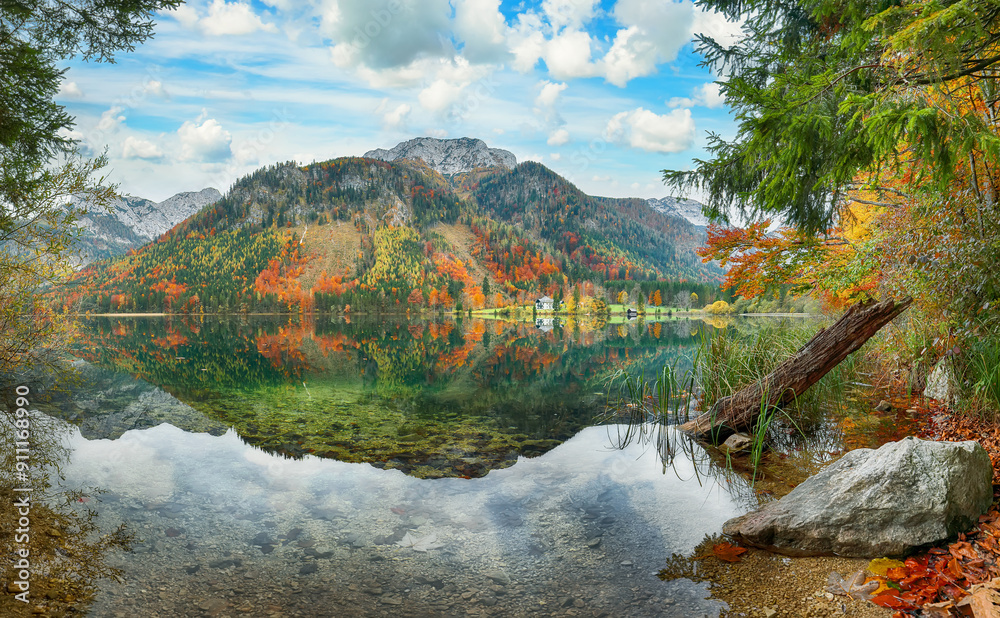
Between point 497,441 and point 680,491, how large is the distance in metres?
3.96

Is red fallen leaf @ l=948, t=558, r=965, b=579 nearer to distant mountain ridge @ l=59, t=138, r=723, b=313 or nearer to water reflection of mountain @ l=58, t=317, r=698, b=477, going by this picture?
water reflection of mountain @ l=58, t=317, r=698, b=477

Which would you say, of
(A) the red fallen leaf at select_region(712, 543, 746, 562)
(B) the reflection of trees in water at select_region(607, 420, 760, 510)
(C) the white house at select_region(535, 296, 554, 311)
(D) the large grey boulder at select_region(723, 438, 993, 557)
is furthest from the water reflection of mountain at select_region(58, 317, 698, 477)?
(C) the white house at select_region(535, 296, 554, 311)

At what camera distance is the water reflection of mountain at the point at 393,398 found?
→ 29.2 ft

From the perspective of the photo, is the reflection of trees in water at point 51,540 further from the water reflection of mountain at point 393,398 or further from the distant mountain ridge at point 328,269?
the distant mountain ridge at point 328,269

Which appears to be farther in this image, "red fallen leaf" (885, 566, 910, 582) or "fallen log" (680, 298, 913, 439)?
"fallen log" (680, 298, 913, 439)

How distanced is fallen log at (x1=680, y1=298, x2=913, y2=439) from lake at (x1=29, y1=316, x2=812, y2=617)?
97cm

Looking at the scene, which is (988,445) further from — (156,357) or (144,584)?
(156,357)

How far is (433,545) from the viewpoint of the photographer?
16.5 feet

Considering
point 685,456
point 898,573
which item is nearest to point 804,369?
point 685,456

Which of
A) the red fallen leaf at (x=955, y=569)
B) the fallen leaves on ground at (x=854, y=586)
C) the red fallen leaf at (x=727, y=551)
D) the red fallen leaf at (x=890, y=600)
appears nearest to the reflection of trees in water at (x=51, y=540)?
the red fallen leaf at (x=727, y=551)

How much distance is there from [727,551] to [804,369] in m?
4.28

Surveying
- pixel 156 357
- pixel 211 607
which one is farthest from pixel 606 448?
pixel 156 357

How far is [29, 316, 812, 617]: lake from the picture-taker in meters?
4.09

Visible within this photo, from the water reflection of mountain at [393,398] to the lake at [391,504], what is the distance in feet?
0.31
